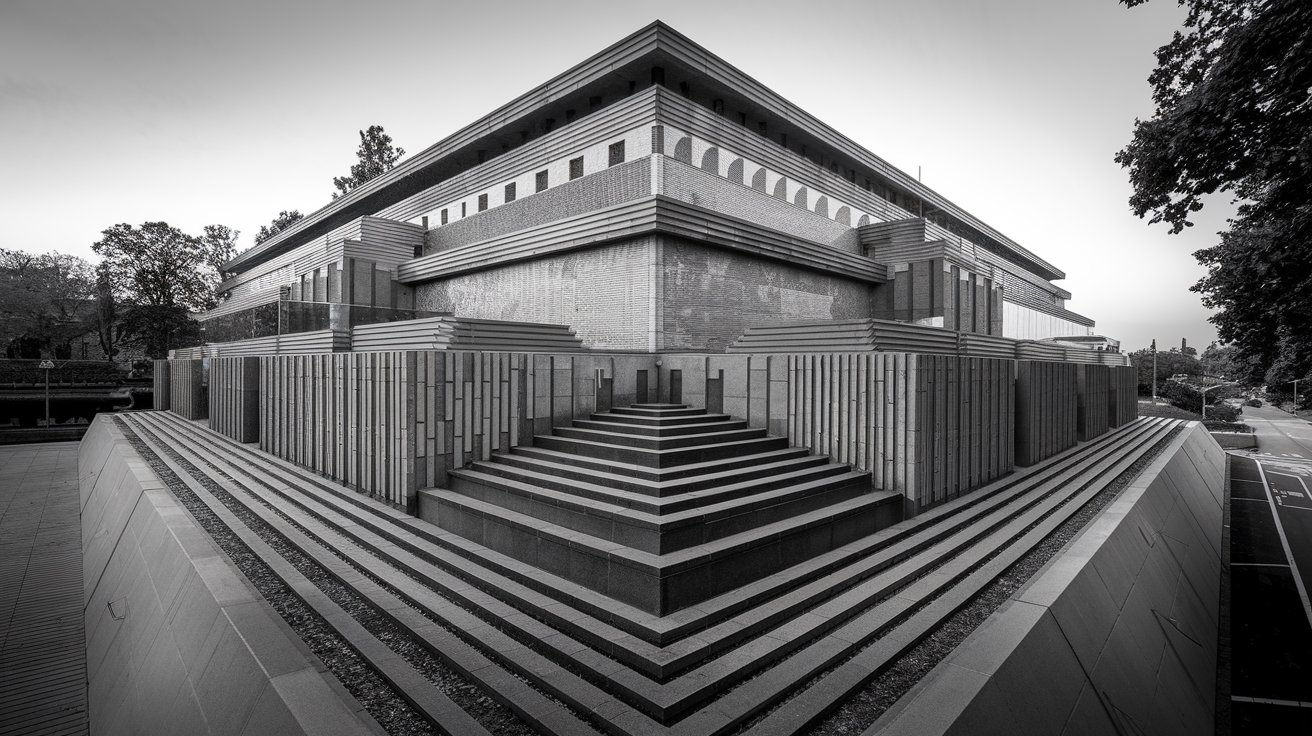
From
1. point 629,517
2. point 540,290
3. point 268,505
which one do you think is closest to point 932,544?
point 629,517

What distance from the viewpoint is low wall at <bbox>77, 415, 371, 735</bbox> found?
4129 millimetres

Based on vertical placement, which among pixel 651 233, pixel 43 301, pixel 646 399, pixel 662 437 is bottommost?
pixel 662 437

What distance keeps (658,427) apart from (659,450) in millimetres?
1123

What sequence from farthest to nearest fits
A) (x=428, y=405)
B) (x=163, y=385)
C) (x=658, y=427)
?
(x=163, y=385) → (x=658, y=427) → (x=428, y=405)

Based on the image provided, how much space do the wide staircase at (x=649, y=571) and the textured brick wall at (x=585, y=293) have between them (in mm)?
4742

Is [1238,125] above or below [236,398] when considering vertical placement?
above

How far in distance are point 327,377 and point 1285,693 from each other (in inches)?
686

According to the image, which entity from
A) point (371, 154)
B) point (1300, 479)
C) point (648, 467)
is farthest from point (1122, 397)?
point (371, 154)

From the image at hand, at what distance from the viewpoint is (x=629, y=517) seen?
6156 mm

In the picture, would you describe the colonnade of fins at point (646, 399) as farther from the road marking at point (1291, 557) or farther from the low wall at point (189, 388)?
the low wall at point (189, 388)

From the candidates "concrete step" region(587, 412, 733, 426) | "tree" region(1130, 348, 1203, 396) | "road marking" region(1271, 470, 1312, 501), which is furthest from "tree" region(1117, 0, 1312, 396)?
A: "tree" region(1130, 348, 1203, 396)

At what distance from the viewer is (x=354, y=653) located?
497 centimetres

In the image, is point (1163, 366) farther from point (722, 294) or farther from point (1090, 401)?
point (722, 294)

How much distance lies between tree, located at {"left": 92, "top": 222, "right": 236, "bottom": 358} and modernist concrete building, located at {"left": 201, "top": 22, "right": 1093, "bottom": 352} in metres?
28.0
